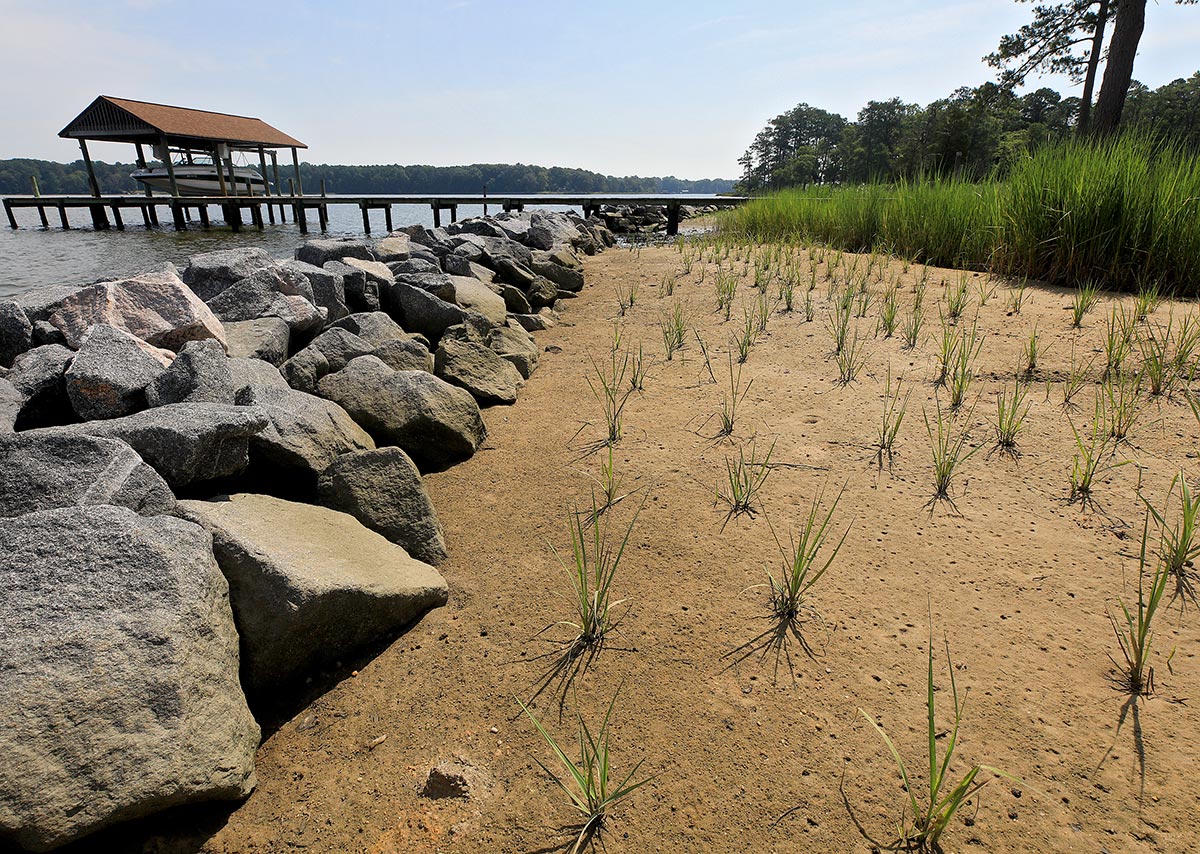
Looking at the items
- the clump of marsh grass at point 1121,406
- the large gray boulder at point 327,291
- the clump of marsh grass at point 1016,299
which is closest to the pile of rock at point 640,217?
the clump of marsh grass at point 1016,299

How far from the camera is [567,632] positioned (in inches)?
79.9

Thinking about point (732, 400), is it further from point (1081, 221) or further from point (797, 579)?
point (1081, 221)

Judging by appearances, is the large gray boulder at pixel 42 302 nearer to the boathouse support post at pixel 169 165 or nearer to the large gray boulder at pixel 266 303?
the large gray boulder at pixel 266 303

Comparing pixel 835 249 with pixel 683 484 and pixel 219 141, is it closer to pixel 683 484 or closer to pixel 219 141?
pixel 683 484

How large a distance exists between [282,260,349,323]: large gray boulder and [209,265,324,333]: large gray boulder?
31 centimetres

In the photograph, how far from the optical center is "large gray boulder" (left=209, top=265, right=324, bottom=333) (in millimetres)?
4031

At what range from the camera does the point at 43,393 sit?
261 centimetres

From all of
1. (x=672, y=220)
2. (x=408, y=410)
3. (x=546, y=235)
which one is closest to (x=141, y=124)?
(x=672, y=220)

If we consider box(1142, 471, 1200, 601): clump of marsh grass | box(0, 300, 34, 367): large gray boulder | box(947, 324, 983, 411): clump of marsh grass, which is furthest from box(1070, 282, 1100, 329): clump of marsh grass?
box(0, 300, 34, 367): large gray boulder

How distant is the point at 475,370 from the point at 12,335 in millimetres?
2525

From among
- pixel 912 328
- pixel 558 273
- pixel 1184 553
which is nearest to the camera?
pixel 1184 553

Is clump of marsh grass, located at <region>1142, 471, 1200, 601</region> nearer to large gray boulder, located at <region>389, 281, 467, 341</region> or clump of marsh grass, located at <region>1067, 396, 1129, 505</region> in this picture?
clump of marsh grass, located at <region>1067, 396, 1129, 505</region>

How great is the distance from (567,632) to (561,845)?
704 mm

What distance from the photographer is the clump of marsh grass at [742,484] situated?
258cm
